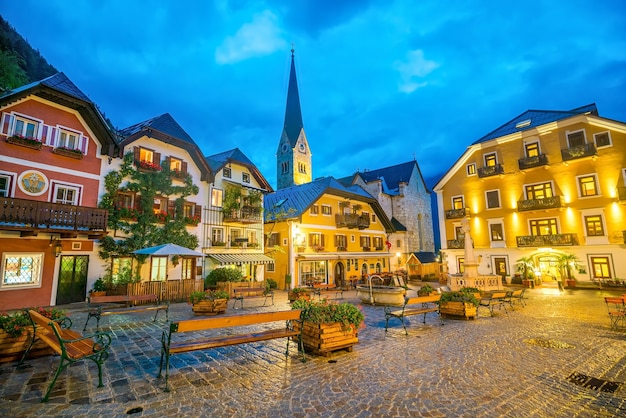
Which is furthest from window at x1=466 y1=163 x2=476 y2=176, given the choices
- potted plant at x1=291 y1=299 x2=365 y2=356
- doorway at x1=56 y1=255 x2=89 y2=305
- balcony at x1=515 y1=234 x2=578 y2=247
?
doorway at x1=56 y1=255 x2=89 y2=305

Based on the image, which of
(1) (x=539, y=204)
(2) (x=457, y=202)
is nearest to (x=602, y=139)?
(1) (x=539, y=204)

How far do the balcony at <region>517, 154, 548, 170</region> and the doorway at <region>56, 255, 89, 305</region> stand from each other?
3366cm

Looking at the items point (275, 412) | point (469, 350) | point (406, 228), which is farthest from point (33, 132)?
point (406, 228)

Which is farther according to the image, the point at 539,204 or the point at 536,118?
the point at 536,118

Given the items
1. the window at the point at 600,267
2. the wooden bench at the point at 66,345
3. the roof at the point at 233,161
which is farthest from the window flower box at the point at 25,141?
the window at the point at 600,267

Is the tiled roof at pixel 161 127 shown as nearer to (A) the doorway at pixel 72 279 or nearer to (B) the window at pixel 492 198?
(A) the doorway at pixel 72 279

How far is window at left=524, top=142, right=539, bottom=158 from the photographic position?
2725 centimetres

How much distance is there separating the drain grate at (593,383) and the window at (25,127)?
21.5 m

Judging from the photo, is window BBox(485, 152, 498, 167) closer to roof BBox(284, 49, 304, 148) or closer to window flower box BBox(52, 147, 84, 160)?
window flower box BBox(52, 147, 84, 160)

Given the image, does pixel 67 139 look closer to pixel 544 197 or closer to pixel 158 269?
pixel 158 269

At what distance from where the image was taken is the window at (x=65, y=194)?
15.0m

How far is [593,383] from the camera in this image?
209 inches

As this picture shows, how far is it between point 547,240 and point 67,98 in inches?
1356

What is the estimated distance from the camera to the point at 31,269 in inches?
562
